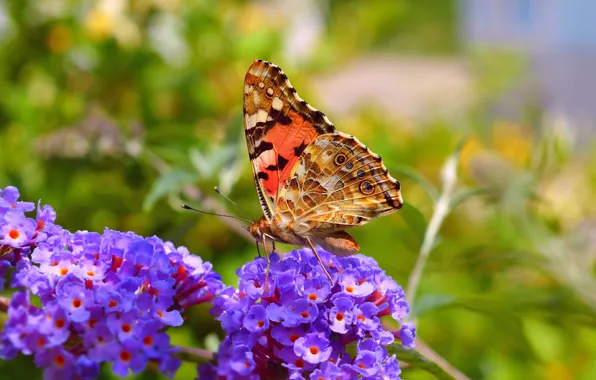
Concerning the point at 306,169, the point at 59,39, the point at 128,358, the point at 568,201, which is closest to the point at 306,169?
the point at 306,169

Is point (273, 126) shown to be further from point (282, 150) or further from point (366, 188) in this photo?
point (366, 188)

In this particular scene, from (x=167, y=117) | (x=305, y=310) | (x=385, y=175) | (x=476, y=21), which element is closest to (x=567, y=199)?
(x=167, y=117)

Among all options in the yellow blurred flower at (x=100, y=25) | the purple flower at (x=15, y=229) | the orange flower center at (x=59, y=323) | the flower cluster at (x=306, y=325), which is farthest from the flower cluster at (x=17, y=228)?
the yellow blurred flower at (x=100, y=25)

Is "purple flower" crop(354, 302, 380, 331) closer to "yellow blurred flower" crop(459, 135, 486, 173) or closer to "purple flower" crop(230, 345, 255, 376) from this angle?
"purple flower" crop(230, 345, 255, 376)

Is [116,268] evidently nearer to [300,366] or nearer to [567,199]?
[300,366]

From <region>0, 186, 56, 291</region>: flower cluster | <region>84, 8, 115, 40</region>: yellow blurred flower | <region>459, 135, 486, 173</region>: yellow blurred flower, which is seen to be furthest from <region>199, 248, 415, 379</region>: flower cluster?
<region>84, 8, 115, 40</region>: yellow blurred flower
